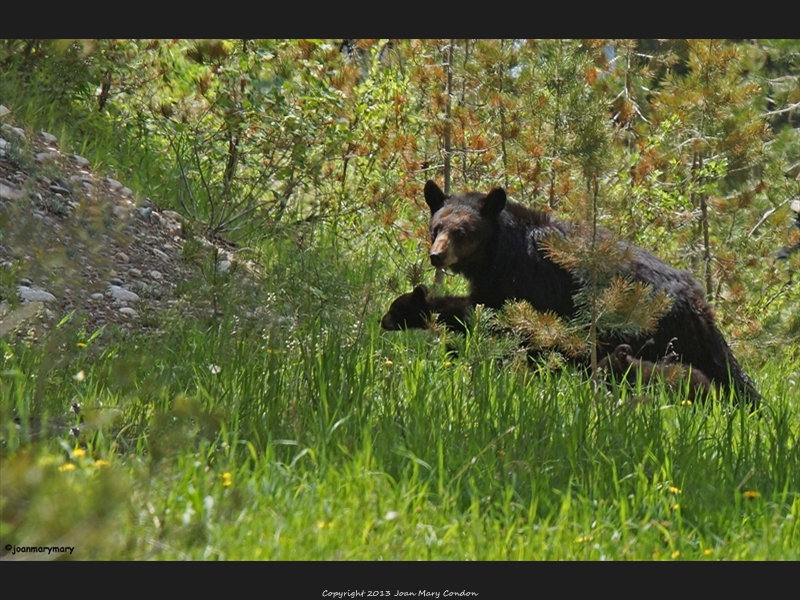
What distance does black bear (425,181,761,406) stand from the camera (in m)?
7.54

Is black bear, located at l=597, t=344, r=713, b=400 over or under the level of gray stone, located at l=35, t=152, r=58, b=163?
under

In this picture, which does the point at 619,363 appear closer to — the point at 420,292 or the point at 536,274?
the point at 536,274

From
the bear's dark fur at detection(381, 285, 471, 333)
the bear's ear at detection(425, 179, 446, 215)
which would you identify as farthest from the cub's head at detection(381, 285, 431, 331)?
the bear's ear at detection(425, 179, 446, 215)

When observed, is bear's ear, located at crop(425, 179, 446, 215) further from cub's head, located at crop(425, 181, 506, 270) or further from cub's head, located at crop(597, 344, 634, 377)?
cub's head, located at crop(597, 344, 634, 377)

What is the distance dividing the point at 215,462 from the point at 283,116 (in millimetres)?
4438

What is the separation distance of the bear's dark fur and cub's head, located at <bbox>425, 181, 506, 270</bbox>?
10.7 inches

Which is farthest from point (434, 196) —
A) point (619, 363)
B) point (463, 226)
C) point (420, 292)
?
point (619, 363)

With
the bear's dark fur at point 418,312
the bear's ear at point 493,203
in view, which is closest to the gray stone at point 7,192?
the bear's dark fur at point 418,312

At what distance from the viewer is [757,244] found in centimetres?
1069

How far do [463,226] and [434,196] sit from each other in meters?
0.60

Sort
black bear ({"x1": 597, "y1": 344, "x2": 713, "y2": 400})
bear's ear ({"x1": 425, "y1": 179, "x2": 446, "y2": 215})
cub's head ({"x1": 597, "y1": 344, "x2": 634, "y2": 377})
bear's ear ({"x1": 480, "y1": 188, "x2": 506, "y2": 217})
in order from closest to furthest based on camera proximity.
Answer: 1. black bear ({"x1": 597, "y1": 344, "x2": 713, "y2": 400})
2. cub's head ({"x1": 597, "y1": 344, "x2": 634, "y2": 377})
3. bear's ear ({"x1": 480, "y1": 188, "x2": 506, "y2": 217})
4. bear's ear ({"x1": 425, "y1": 179, "x2": 446, "y2": 215})

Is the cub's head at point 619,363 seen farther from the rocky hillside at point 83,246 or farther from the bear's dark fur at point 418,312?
the rocky hillside at point 83,246

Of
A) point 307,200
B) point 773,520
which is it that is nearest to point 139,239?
point 307,200

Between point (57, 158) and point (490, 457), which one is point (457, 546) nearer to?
point (490, 457)
